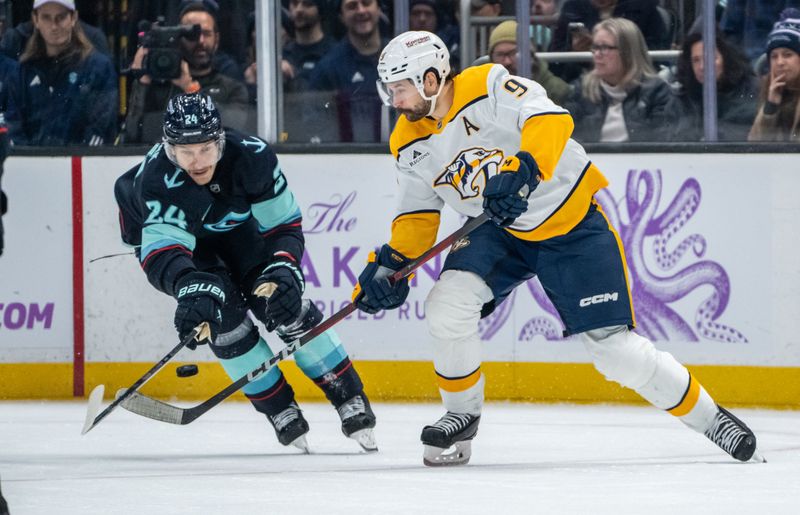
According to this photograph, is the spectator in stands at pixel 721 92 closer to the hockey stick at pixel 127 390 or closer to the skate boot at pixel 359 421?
the skate boot at pixel 359 421

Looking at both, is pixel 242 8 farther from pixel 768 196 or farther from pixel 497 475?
pixel 497 475

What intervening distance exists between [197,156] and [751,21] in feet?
7.05

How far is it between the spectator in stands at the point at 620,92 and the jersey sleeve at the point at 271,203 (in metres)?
1.47

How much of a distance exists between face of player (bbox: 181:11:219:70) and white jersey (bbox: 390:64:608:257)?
1.86 meters

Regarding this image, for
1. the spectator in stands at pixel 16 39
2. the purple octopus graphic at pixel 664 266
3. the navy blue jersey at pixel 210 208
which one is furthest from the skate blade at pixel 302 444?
the spectator in stands at pixel 16 39

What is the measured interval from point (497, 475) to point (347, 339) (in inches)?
66.1

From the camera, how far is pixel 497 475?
11.3ft

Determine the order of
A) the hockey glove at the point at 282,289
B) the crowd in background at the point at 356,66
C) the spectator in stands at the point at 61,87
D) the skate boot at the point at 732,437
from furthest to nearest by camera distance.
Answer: the spectator in stands at the point at 61,87, the crowd in background at the point at 356,66, the hockey glove at the point at 282,289, the skate boot at the point at 732,437

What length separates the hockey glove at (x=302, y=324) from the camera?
3.90 m

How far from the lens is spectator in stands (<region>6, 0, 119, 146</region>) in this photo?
5.34 meters

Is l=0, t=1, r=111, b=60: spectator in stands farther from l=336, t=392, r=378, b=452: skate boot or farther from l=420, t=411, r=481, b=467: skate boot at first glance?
l=420, t=411, r=481, b=467: skate boot

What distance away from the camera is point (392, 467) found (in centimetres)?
360

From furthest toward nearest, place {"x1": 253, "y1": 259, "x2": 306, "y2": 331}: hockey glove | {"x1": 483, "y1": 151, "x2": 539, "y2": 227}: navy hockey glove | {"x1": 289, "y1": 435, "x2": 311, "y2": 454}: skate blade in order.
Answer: {"x1": 289, "y1": 435, "x2": 311, "y2": 454}: skate blade → {"x1": 253, "y1": 259, "x2": 306, "y2": 331}: hockey glove → {"x1": 483, "y1": 151, "x2": 539, "y2": 227}: navy hockey glove

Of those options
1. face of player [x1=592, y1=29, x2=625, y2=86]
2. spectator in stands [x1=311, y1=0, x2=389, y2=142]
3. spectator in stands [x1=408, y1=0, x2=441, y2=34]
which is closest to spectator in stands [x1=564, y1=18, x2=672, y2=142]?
face of player [x1=592, y1=29, x2=625, y2=86]
